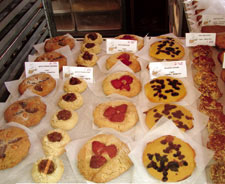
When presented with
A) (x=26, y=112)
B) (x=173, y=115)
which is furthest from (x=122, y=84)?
(x=26, y=112)

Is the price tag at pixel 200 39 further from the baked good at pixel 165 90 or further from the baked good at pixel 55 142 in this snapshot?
the baked good at pixel 55 142

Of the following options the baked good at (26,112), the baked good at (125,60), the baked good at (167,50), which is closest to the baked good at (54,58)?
the baked good at (125,60)

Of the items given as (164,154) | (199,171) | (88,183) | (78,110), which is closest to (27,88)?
(78,110)

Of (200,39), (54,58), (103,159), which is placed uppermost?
(200,39)

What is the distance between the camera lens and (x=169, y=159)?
1.97 m

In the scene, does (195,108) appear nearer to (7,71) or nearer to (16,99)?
(16,99)

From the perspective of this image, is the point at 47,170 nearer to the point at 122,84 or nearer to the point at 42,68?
the point at 122,84

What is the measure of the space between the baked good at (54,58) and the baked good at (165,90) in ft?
3.45

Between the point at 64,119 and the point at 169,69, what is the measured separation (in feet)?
4.02

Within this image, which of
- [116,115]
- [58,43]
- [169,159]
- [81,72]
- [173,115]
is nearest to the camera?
[169,159]

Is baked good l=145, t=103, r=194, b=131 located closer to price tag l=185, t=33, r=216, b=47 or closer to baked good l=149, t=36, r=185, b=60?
baked good l=149, t=36, r=185, b=60

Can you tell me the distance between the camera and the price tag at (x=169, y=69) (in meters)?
2.85

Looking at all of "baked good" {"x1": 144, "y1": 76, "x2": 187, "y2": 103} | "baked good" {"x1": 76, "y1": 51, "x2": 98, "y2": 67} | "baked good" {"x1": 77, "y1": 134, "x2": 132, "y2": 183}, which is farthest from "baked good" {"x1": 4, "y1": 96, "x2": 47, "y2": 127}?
"baked good" {"x1": 144, "y1": 76, "x2": 187, "y2": 103}

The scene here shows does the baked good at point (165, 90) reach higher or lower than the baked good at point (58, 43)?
lower
